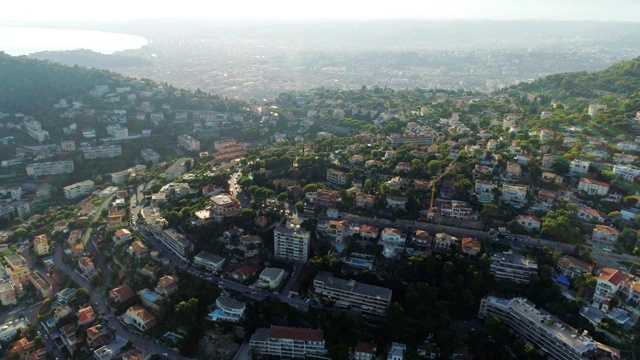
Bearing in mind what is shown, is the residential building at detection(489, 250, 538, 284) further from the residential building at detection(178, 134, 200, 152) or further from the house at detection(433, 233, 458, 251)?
the residential building at detection(178, 134, 200, 152)

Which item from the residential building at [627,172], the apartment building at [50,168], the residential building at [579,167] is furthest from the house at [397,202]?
the apartment building at [50,168]

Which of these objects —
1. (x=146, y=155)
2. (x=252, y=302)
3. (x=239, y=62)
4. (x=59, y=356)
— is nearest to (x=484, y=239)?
(x=252, y=302)

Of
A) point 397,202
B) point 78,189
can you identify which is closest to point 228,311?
point 397,202

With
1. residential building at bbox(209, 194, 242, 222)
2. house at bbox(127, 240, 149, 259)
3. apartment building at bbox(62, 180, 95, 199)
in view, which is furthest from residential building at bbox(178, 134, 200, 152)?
house at bbox(127, 240, 149, 259)

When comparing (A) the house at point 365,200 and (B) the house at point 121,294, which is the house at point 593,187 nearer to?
(A) the house at point 365,200

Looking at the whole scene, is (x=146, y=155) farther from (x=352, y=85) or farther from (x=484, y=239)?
(x=352, y=85)

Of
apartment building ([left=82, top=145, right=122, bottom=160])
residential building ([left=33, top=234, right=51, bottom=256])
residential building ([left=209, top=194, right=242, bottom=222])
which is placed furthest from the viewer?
apartment building ([left=82, top=145, right=122, bottom=160])
